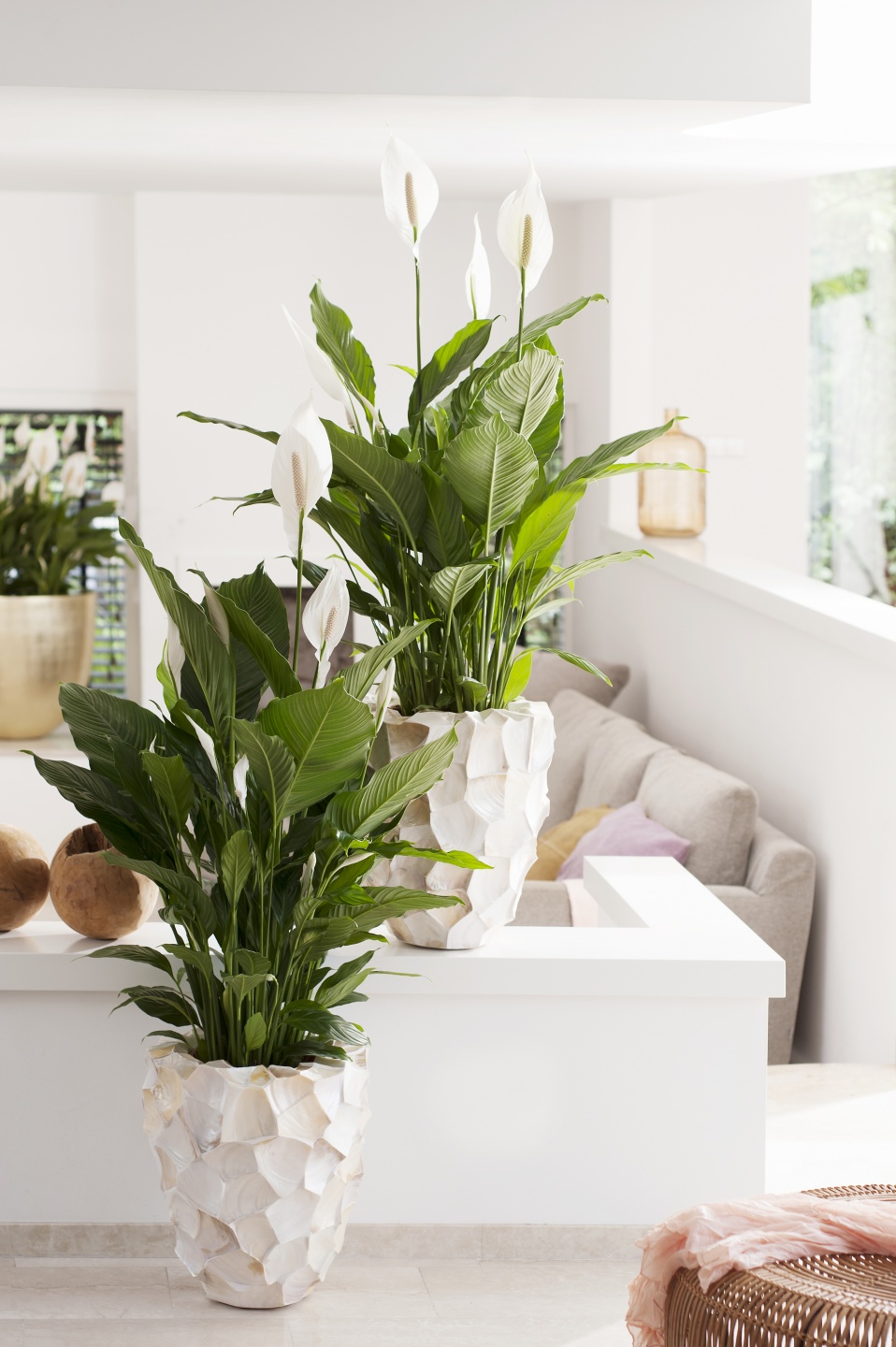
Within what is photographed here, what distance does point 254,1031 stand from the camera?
1.97 meters

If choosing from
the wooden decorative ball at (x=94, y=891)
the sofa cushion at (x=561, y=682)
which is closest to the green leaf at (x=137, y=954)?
the wooden decorative ball at (x=94, y=891)

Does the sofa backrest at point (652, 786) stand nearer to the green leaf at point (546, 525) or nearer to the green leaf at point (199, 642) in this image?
the green leaf at point (546, 525)

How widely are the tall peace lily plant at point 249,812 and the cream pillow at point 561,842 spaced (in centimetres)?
203

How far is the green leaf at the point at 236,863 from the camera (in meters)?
1.87

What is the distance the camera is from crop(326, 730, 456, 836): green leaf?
196 centimetres

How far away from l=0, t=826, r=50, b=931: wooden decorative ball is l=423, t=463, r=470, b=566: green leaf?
75cm

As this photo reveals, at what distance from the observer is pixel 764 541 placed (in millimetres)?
6121

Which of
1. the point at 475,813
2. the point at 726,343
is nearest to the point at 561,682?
the point at 726,343

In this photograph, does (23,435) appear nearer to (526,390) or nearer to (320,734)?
(526,390)

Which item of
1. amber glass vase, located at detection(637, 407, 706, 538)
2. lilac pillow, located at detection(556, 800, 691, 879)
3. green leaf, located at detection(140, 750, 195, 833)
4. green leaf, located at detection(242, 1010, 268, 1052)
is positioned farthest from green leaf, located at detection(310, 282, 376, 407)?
amber glass vase, located at detection(637, 407, 706, 538)

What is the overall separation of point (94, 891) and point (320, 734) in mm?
556

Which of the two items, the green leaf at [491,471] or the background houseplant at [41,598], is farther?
the background houseplant at [41,598]

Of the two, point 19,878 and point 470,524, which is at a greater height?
point 470,524

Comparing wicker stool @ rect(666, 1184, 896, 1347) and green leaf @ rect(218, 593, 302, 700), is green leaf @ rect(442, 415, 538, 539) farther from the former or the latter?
wicker stool @ rect(666, 1184, 896, 1347)
